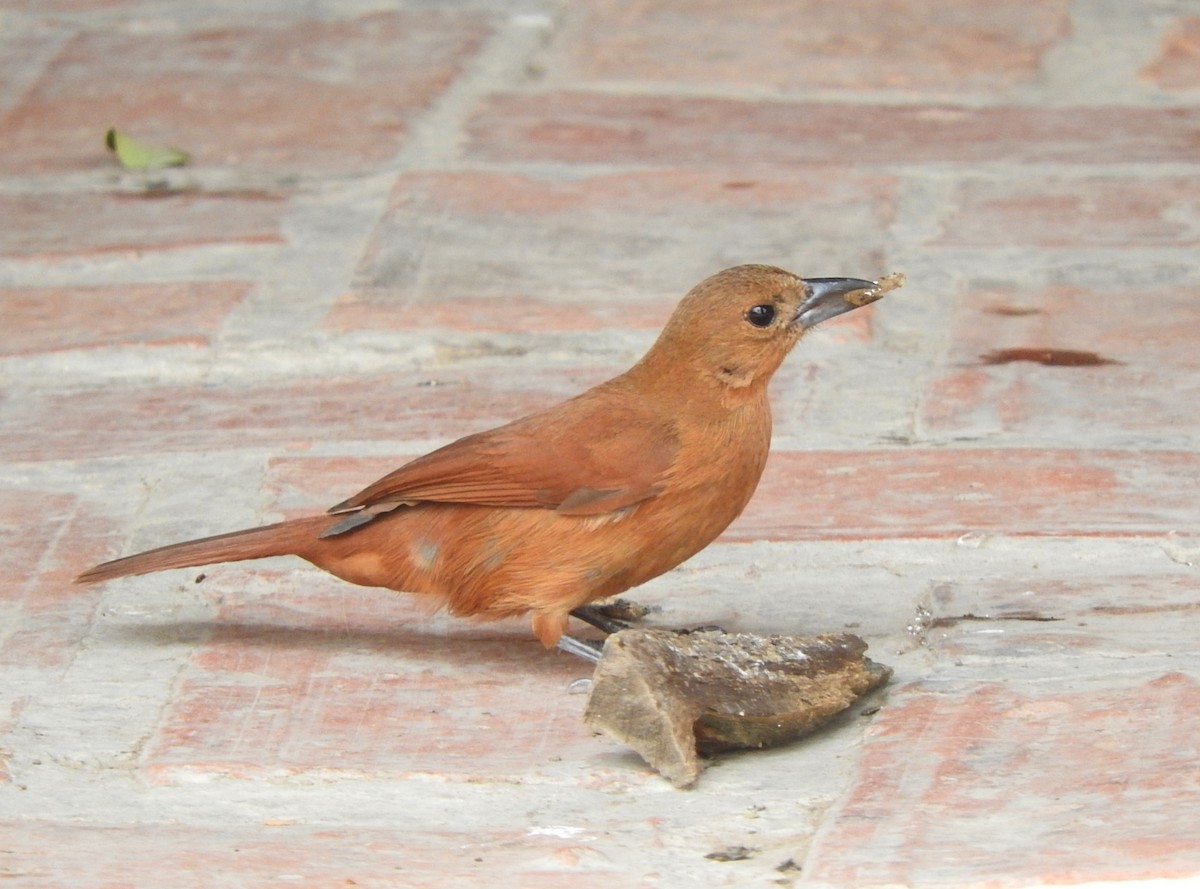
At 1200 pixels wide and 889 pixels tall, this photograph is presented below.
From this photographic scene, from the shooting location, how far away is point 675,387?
3.38 metres

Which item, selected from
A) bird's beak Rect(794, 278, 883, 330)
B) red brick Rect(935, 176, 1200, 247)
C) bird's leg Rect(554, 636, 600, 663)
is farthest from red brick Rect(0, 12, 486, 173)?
bird's leg Rect(554, 636, 600, 663)

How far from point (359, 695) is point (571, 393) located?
112 centimetres

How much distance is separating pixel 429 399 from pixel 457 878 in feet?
5.82

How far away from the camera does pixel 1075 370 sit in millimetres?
3910

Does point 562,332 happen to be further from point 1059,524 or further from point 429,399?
point 1059,524

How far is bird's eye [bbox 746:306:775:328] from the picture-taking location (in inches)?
136

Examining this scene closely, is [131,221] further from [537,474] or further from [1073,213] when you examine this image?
[1073,213]

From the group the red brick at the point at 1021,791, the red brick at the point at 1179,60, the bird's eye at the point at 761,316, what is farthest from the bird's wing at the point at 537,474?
the red brick at the point at 1179,60

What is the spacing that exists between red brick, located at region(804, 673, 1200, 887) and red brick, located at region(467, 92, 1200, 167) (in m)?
2.51

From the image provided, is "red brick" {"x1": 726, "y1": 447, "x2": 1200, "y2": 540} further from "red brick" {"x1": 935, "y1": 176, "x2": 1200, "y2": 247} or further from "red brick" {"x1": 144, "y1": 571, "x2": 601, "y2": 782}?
"red brick" {"x1": 935, "y1": 176, "x2": 1200, "y2": 247}

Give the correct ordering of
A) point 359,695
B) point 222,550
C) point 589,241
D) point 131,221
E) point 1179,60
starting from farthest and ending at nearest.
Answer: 1. point 1179,60
2. point 131,221
3. point 589,241
4. point 222,550
5. point 359,695

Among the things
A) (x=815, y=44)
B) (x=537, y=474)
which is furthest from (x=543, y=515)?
(x=815, y=44)

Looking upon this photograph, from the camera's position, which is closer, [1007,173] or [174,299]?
[174,299]

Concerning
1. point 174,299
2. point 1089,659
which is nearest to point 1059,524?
point 1089,659
